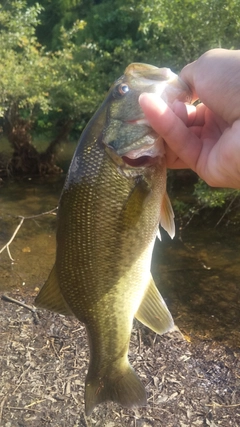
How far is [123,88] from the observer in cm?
207

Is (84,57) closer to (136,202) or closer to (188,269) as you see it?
(188,269)

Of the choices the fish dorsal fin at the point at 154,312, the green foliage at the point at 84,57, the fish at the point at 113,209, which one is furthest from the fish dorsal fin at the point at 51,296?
the green foliage at the point at 84,57

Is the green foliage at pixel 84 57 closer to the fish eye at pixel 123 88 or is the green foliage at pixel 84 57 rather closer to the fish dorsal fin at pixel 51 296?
the fish eye at pixel 123 88

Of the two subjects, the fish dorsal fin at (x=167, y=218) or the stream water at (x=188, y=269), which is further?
the stream water at (x=188, y=269)

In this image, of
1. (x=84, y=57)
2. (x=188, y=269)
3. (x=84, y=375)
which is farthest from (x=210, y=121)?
(x=84, y=57)

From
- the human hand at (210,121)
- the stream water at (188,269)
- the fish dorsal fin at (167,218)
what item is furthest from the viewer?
the stream water at (188,269)

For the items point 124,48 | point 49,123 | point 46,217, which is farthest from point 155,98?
point 49,123

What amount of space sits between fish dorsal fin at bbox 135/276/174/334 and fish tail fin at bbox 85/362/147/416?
1.06 feet

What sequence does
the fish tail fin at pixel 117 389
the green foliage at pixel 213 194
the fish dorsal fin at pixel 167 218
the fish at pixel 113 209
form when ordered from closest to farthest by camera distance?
the fish at pixel 113 209 < the fish dorsal fin at pixel 167 218 < the fish tail fin at pixel 117 389 < the green foliage at pixel 213 194

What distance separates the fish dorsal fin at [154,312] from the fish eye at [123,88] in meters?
0.97

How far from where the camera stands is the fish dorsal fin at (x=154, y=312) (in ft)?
7.68

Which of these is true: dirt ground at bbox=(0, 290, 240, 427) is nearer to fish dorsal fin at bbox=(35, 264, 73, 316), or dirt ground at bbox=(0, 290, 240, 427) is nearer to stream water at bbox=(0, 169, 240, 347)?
stream water at bbox=(0, 169, 240, 347)

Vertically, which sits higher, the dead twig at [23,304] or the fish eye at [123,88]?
the fish eye at [123,88]

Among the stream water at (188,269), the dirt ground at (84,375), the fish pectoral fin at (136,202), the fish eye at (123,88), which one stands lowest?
the stream water at (188,269)
